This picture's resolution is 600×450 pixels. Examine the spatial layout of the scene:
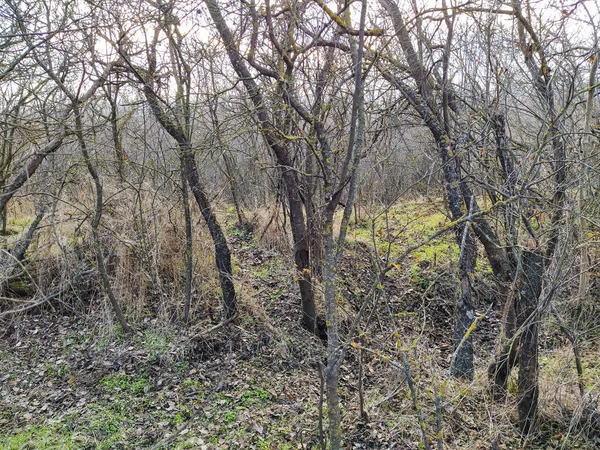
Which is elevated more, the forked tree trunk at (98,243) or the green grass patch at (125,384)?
the forked tree trunk at (98,243)

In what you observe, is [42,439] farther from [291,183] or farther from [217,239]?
[291,183]

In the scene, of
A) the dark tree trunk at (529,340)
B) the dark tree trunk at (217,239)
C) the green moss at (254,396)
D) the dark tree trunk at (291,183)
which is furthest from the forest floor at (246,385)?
the dark tree trunk at (291,183)

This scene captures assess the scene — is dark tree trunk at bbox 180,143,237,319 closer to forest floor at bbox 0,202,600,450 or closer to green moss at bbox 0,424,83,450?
forest floor at bbox 0,202,600,450

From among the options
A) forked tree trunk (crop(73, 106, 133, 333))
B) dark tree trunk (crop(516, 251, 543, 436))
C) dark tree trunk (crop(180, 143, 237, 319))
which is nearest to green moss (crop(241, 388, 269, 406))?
dark tree trunk (crop(180, 143, 237, 319))

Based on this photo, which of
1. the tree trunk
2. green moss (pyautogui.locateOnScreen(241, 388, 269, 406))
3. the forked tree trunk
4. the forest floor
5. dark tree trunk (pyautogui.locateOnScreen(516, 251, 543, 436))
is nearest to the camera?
dark tree trunk (pyautogui.locateOnScreen(516, 251, 543, 436))

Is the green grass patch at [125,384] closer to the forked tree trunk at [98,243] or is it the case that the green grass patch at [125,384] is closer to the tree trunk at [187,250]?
the forked tree trunk at [98,243]

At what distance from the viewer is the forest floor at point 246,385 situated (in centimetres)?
419

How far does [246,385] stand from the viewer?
514 cm

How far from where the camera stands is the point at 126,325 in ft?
18.9

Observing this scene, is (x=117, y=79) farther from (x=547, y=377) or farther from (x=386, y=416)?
(x=547, y=377)

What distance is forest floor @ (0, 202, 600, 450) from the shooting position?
4188mm

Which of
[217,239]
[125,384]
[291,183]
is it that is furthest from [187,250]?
[125,384]

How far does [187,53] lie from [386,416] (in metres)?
4.65

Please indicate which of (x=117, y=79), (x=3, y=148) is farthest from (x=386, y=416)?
(x=3, y=148)
